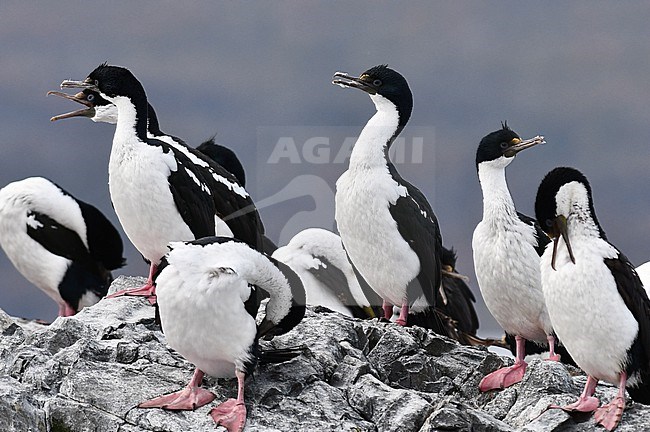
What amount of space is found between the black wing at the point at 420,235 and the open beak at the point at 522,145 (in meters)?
0.95

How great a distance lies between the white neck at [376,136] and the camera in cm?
921

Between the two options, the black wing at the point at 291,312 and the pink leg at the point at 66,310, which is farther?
the pink leg at the point at 66,310

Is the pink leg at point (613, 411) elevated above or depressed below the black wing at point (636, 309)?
below

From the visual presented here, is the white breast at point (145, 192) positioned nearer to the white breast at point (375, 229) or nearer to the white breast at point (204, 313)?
the white breast at point (375, 229)

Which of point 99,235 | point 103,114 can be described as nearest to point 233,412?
point 103,114

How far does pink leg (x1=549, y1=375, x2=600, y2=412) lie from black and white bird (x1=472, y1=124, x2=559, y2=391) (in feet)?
3.40

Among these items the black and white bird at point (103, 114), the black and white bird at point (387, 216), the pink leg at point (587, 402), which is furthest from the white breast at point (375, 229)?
the pink leg at point (587, 402)

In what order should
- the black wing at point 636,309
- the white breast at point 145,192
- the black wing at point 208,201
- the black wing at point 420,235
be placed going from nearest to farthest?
the black wing at point 636,309
the white breast at point 145,192
the black wing at point 208,201
the black wing at point 420,235

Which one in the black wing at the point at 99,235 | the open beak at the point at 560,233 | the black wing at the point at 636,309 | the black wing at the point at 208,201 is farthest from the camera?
the black wing at the point at 99,235

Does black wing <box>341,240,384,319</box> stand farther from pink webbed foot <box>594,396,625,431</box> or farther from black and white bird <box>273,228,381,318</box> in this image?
pink webbed foot <box>594,396,625,431</box>

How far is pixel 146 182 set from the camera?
8477mm

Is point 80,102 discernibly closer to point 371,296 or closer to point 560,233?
point 371,296

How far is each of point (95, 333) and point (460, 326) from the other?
4.45 m

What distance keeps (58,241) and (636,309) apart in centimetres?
713
